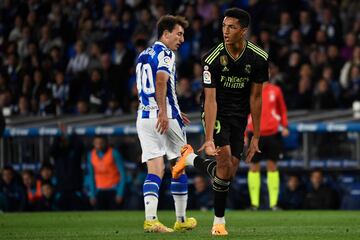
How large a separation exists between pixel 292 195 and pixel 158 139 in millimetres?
7511

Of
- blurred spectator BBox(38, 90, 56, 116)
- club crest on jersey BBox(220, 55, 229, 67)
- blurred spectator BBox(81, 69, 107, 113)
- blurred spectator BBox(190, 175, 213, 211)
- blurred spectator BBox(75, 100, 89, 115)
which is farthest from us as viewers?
blurred spectator BBox(38, 90, 56, 116)

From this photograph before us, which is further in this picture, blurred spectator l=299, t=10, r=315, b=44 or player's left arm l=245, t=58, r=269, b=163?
blurred spectator l=299, t=10, r=315, b=44

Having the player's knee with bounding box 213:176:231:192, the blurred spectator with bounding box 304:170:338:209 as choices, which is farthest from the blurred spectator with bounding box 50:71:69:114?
the player's knee with bounding box 213:176:231:192

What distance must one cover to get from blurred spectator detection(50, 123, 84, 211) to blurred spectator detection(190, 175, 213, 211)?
2114 mm

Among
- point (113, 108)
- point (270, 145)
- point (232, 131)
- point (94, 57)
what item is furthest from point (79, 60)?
point (232, 131)

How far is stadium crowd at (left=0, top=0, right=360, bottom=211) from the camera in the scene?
21.3 metres

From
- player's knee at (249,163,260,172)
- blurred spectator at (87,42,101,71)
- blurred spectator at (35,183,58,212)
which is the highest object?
blurred spectator at (87,42,101,71)

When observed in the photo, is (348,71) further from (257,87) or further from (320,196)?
(257,87)

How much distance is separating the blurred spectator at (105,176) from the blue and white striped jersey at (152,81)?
25.9ft

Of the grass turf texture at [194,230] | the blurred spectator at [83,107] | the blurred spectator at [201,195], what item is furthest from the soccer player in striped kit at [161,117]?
the blurred spectator at [83,107]

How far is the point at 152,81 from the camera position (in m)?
12.9

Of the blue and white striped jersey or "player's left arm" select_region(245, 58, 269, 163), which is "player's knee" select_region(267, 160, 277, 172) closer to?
the blue and white striped jersey

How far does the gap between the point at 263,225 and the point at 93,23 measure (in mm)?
13961

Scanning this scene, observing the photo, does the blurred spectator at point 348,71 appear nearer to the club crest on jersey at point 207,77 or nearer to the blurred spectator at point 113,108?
the blurred spectator at point 113,108
